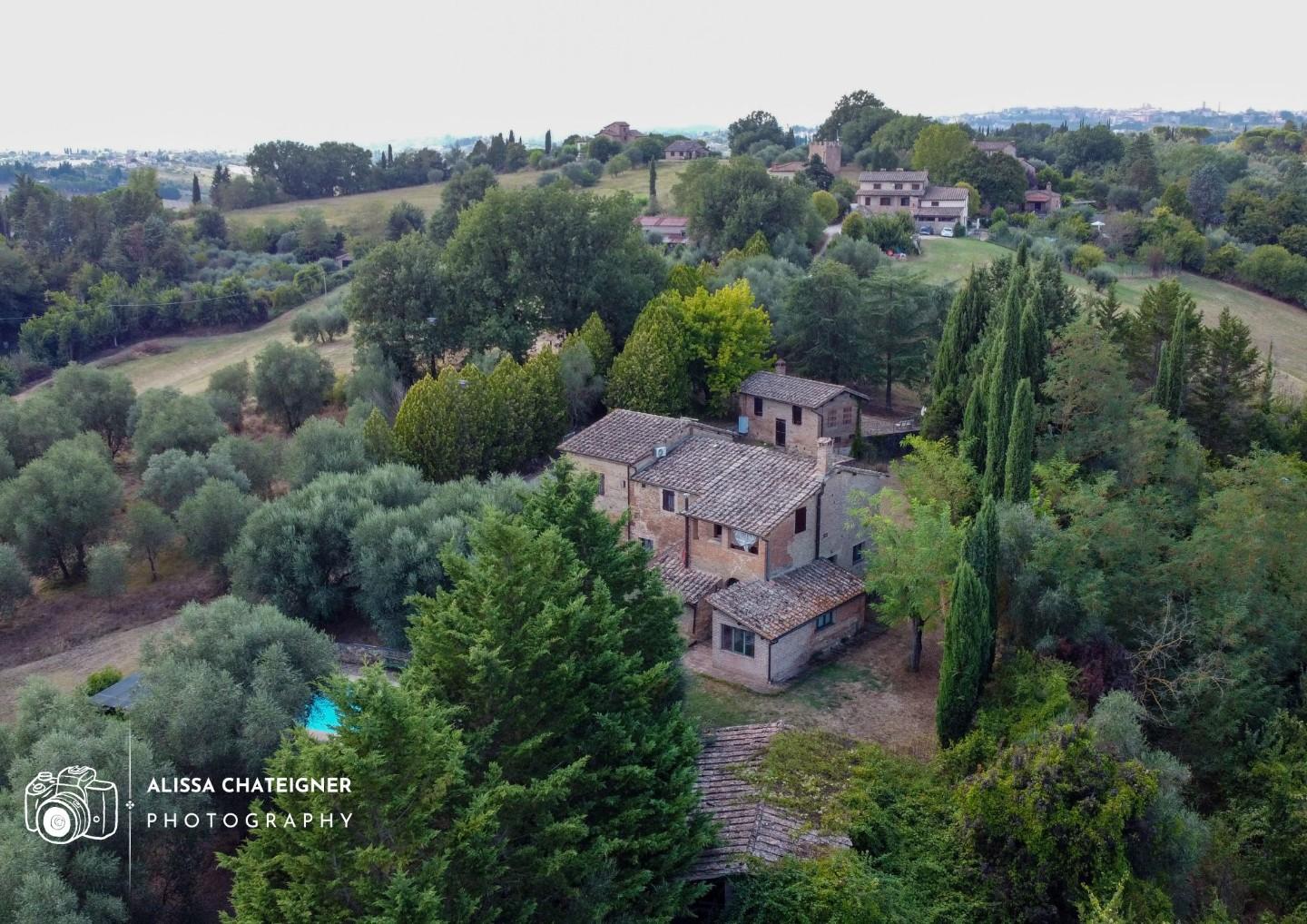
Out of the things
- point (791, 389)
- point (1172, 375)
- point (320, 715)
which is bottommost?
point (320, 715)

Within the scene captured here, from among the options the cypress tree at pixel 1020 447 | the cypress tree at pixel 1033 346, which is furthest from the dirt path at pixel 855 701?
the cypress tree at pixel 1033 346

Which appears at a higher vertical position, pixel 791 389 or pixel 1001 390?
pixel 1001 390

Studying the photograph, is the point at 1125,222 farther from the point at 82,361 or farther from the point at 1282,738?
the point at 82,361

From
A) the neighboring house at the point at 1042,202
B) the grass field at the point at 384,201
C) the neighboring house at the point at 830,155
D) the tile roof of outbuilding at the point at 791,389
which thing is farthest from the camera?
the neighboring house at the point at 830,155

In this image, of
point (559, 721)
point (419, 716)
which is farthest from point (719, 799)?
point (419, 716)

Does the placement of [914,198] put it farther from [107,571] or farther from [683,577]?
[107,571]

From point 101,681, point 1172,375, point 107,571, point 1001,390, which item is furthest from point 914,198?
point 101,681

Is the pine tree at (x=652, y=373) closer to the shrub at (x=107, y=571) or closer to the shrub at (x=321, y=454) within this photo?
the shrub at (x=321, y=454)
